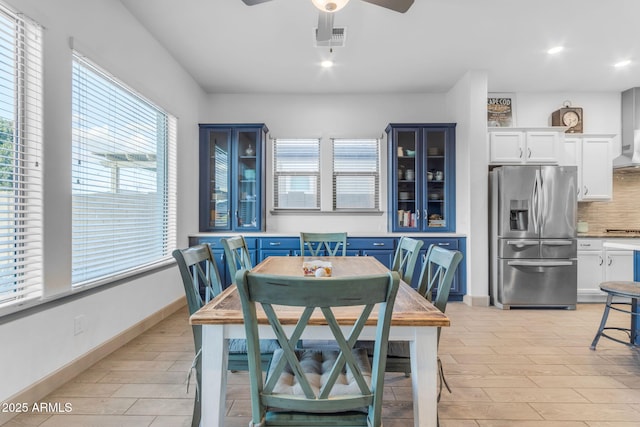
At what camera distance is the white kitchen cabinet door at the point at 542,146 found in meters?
4.17

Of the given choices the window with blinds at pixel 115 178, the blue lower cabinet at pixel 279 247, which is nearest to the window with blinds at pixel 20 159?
the window with blinds at pixel 115 178

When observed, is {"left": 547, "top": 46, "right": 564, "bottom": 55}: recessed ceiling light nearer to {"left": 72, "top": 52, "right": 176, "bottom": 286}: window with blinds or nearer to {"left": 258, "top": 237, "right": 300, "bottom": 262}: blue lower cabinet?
{"left": 258, "top": 237, "right": 300, "bottom": 262}: blue lower cabinet

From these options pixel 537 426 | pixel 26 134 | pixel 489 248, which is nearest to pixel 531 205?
pixel 489 248

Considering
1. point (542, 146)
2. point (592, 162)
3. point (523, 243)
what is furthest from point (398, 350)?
point (592, 162)

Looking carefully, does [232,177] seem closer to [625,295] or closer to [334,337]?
[334,337]

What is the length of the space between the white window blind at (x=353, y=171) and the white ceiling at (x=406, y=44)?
2.73 ft

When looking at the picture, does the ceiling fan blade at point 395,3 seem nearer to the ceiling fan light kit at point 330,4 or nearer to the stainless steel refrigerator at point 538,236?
the ceiling fan light kit at point 330,4

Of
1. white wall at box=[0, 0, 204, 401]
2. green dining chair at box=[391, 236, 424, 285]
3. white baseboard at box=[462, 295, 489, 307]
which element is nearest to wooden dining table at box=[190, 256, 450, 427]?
green dining chair at box=[391, 236, 424, 285]

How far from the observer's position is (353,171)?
476 cm

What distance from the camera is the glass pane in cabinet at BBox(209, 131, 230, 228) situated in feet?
14.8

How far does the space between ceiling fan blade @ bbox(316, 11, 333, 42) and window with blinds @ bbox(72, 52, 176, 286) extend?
5.68ft

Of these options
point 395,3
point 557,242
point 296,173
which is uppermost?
point 395,3

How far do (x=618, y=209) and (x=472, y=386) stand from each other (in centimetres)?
428

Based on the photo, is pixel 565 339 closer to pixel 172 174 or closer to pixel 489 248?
pixel 489 248
